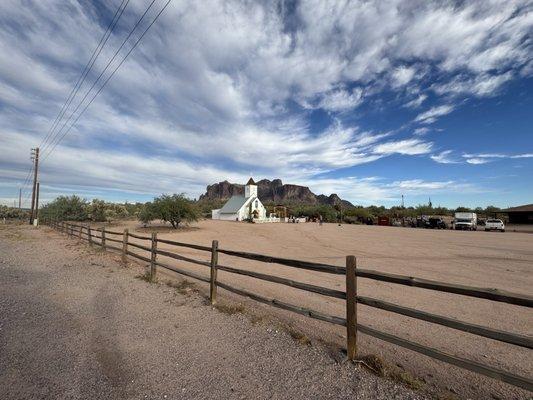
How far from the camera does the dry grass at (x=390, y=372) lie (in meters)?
3.56

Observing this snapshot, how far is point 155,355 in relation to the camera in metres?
4.27

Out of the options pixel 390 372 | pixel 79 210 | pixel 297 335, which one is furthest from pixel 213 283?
pixel 79 210

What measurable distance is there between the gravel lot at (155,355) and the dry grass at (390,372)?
0.11m

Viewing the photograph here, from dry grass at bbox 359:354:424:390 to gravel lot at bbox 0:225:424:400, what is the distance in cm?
11

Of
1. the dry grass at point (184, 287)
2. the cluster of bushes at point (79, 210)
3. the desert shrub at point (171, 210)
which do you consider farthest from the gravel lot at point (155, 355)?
the cluster of bushes at point (79, 210)

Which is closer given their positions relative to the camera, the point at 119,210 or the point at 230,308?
the point at 230,308

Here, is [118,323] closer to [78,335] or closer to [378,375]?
[78,335]

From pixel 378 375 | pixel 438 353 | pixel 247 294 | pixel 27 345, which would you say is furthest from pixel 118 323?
pixel 438 353

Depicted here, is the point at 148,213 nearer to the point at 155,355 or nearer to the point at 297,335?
the point at 155,355

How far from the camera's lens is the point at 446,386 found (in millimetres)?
3654

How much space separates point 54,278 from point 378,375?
9354mm

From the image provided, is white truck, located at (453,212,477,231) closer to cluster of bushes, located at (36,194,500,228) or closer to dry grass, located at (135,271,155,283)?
cluster of bushes, located at (36,194,500,228)

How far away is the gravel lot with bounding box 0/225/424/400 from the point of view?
3441mm

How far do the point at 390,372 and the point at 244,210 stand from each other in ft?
190
